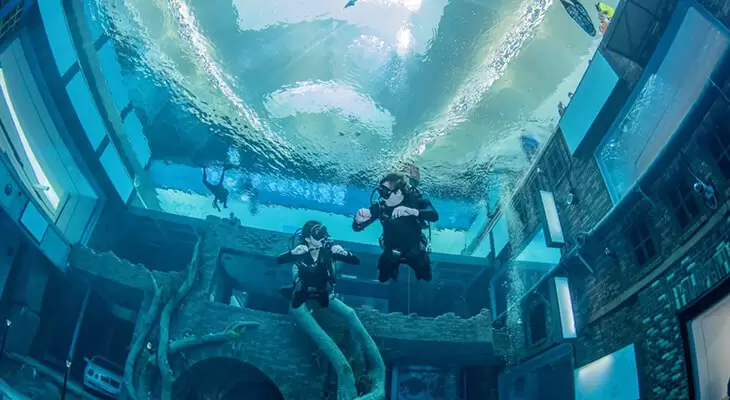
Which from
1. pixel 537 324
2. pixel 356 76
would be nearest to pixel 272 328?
pixel 356 76

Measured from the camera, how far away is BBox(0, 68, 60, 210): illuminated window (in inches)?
467

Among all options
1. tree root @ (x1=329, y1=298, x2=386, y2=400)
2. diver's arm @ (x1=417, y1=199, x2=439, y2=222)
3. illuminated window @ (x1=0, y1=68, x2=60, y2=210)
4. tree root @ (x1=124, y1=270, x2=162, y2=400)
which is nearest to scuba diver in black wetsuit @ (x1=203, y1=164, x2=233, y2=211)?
illuminated window @ (x1=0, y1=68, x2=60, y2=210)

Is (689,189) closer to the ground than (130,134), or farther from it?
closer to the ground

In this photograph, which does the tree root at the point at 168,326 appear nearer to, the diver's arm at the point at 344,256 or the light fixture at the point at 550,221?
the diver's arm at the point at 344,256

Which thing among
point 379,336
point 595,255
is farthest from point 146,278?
point 595,255

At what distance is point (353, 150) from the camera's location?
673 inches

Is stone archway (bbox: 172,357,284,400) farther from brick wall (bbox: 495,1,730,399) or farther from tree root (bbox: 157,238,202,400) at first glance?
brick wall (bbox: 495,1,730,399)

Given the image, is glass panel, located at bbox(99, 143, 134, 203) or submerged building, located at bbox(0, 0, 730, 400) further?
glass panel, located at bbox(99, 143, 134, 203)

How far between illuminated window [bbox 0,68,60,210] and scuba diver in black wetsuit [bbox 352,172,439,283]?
36.3 ft

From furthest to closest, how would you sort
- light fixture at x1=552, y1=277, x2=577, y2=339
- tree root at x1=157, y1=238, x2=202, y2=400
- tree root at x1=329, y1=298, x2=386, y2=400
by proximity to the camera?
tree root at x1=329, y1=298, x2=386, y2=400
tree root at x1=157, y1=238, x2=202, y2=400
light fixture at x1=552, y1=277, x2=577, y2=339

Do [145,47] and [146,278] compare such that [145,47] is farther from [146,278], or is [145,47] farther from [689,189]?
[689,189]

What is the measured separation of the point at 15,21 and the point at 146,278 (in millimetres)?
8204

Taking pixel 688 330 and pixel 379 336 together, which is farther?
pixel 379 336

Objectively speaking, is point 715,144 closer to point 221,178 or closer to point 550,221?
point 550,221
